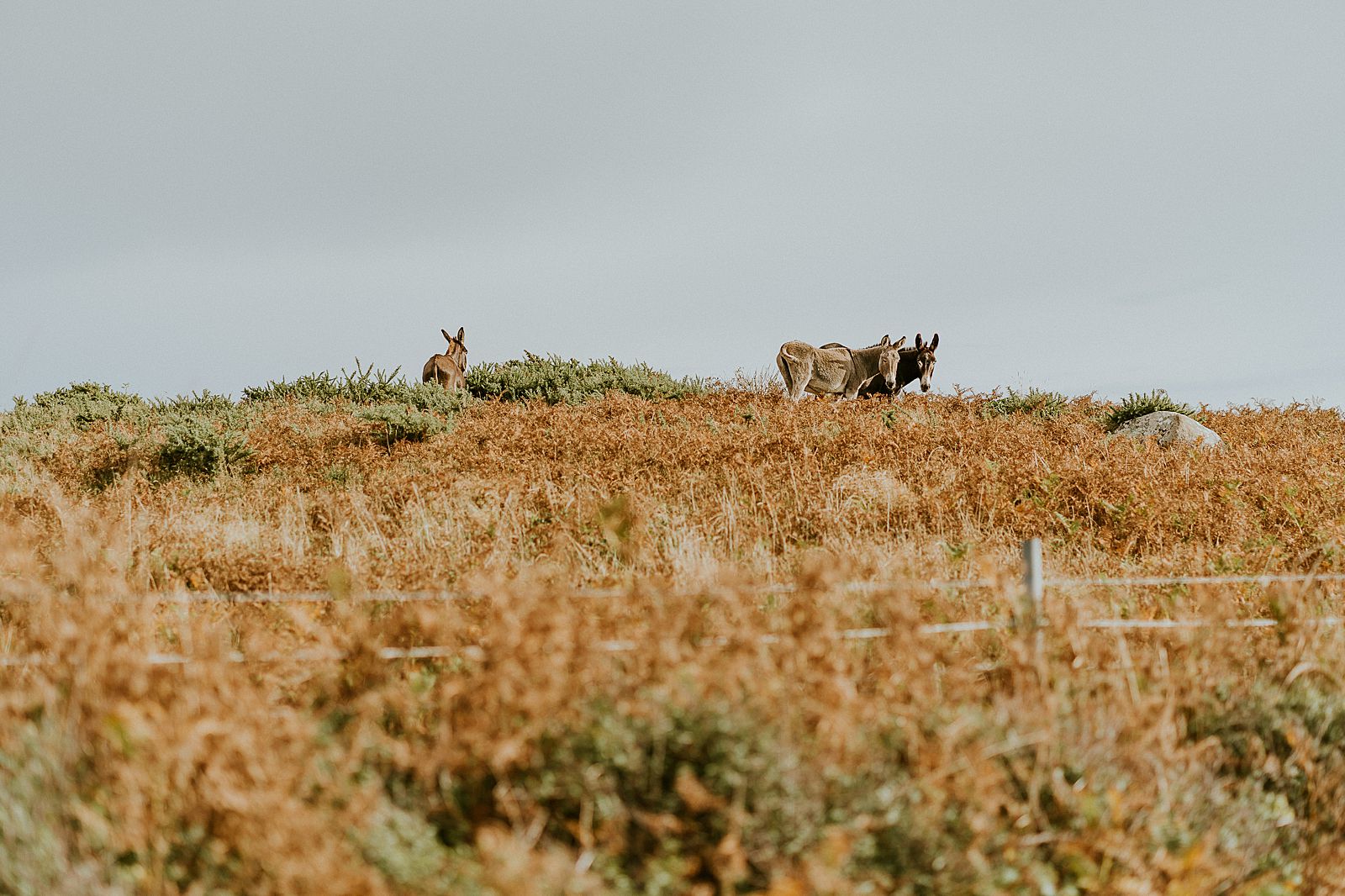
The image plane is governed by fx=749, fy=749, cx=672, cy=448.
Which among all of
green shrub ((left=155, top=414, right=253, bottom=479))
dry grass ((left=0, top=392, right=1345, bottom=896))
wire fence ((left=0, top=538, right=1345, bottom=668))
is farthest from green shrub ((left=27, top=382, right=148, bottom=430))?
wire fence ((left=0, top=538, right=1345, bottom=668))

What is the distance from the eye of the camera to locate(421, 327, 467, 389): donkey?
15.8m

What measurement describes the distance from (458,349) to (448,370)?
2.32 metres

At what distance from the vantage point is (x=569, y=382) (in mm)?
15047

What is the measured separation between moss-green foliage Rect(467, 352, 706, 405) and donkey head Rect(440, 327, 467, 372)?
106cm

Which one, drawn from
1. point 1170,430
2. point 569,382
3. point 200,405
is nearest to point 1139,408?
point 1170,430

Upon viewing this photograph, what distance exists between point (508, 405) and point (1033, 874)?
436 inches

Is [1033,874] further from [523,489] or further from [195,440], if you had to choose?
[195,440]

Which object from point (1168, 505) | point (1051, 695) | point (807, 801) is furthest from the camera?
point (1168, 505)

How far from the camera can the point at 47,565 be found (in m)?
5.52

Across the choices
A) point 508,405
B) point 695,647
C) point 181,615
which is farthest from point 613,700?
point 508,405

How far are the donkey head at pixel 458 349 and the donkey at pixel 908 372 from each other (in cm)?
940

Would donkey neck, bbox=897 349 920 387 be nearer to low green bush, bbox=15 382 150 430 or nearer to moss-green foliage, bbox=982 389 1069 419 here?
moss-green foliage, bbox=982 389 1069 419

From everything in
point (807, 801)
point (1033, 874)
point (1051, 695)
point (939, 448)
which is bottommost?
point (1033, 874)

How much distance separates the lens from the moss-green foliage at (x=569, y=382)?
14398mm
